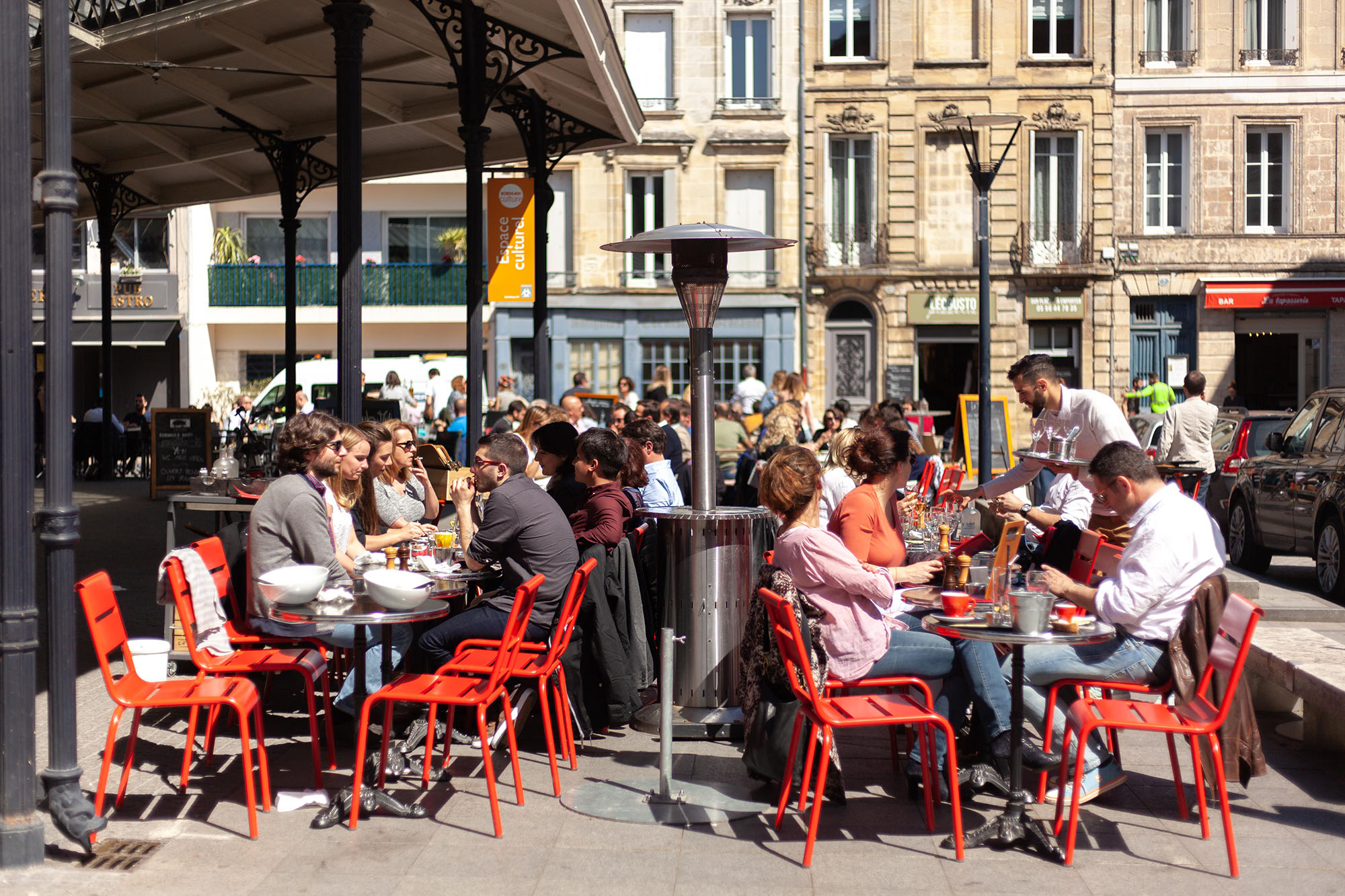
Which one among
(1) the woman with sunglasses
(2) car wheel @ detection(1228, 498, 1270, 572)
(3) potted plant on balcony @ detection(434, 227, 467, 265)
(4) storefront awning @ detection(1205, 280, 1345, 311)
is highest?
(3) potted plant on balcony @ detection(434, 227, 467, 265)

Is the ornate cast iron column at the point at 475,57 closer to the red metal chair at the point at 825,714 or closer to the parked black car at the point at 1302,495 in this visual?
the red metal chair at the point at 825,714

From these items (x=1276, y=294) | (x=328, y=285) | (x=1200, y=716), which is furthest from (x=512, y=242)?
(x=328, y=285)

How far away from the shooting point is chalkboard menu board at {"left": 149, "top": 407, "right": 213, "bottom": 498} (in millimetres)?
17391

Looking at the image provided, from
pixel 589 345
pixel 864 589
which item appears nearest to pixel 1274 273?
pixel 589 345

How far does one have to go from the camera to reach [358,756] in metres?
5.02

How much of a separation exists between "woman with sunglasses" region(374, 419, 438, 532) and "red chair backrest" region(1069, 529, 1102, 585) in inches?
137

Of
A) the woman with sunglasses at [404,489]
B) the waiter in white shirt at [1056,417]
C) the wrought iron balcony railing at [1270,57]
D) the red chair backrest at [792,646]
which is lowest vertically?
the red chair backrest at [792,646]

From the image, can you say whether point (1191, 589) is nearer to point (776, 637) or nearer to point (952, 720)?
point (952, 720)

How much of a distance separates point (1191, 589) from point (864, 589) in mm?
1271

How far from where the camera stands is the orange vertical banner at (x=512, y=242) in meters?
13.0

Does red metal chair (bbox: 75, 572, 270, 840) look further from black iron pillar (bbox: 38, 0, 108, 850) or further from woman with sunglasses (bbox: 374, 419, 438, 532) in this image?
woman with sunglasses (bbox: 374, 419, 438, 532)

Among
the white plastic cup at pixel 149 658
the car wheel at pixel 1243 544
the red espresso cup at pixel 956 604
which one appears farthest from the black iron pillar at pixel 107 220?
the red espresso cup at pixel 956 604

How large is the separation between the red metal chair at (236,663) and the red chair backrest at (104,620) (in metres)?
0.23

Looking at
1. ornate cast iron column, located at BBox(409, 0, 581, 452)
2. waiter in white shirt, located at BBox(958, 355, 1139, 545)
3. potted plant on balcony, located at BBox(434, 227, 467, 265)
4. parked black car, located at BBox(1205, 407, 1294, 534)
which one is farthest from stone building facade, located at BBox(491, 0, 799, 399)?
waiter in white shirt, located at BBox(958, 355, 1139, 545)
